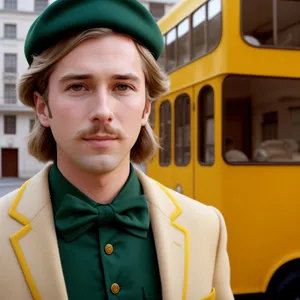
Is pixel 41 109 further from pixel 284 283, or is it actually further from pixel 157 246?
pixel 284 283

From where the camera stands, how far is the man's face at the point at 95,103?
141 cm

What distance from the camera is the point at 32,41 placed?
156 cm

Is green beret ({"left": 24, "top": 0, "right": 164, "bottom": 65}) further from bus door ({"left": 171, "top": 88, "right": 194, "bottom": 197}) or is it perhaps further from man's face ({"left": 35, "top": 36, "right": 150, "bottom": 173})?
bus door ({"left": 171, "top": 88, "right": 194, "bottom": 197})

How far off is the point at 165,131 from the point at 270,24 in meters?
1.87

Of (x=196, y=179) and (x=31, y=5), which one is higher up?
(x=31, y=5)

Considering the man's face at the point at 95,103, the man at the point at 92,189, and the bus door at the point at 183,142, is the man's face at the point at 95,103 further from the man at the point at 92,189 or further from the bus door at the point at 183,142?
the bus door at the point at 183,142

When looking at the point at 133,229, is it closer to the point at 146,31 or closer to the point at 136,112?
the point at 136,112

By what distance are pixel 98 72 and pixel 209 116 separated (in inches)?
135

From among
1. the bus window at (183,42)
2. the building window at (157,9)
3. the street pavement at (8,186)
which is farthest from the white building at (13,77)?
the bus window at (183,42)

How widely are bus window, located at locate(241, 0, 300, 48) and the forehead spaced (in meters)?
3.31

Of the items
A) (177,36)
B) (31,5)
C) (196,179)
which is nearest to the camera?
(196,179)

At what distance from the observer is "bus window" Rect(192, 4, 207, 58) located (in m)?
5.05

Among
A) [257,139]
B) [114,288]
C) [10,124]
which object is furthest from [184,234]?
[10,124]

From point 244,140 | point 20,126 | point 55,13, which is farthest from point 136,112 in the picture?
point 20,126
